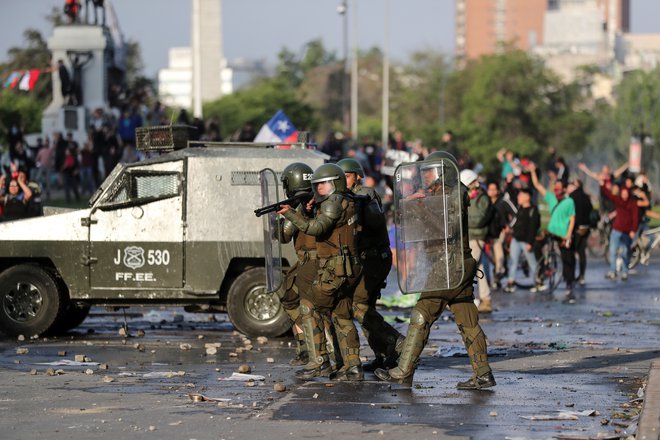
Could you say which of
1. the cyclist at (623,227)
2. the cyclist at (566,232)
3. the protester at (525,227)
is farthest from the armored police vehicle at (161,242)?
the cyclist at (623,227)

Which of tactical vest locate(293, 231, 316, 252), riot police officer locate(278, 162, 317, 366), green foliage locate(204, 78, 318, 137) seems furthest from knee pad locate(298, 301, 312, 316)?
green foliage locate(204, 78, 318, 137)

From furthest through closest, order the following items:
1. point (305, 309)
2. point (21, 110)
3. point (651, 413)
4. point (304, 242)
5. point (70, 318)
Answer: point (21, 110), point (70, 318), point (304, 242), point (305, 309), point (651, 413)

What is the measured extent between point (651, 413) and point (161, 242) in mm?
7165

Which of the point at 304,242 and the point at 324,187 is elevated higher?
the point at 324,187

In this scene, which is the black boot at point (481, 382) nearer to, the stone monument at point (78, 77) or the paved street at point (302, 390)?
the paved street at point (302, 390)

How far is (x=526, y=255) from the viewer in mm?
23250

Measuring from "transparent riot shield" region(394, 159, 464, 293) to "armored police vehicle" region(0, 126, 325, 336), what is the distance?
4116 mm

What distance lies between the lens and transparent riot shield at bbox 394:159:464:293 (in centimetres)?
1189

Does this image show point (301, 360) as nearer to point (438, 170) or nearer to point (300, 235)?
point (300, 235)

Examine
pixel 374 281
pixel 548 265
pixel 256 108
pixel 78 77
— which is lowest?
pixel 548 265

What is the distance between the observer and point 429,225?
12.0 meters

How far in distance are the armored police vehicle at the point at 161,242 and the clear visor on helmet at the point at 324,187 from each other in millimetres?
3874

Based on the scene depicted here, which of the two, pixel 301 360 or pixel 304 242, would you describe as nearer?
pixel 304 242

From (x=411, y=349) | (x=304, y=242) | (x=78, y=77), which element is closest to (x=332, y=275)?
(x=304, y=242)
